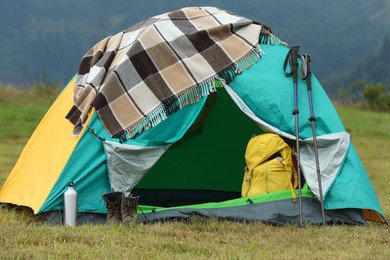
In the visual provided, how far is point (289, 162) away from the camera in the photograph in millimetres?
6535

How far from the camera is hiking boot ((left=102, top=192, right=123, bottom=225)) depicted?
6.12m

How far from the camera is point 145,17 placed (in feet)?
520

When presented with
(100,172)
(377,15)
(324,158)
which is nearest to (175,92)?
(100,172)

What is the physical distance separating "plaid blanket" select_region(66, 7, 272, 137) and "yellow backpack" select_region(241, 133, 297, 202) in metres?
0.63

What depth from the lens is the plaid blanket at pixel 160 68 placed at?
658cm

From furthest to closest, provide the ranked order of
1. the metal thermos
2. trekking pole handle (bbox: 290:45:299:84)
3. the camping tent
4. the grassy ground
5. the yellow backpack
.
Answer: trekking pole handle (bbox: 290:45:299:84)
the yellow backpack
the camping tent
the metal thermos
the grassy ground

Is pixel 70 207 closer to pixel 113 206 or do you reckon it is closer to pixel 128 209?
pixel 113 206

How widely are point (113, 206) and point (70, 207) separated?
13.8 inches

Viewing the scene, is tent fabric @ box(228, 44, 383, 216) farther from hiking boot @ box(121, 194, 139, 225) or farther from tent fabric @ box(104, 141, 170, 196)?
hiking boot @ box(121, 194, 139, 225)

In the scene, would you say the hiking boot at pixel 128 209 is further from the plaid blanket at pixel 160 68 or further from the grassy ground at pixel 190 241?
the plaid blanket at pixel 160 68

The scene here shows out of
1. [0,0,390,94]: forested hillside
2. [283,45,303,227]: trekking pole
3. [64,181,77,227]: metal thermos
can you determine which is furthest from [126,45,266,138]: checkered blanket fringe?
[0,0,390,94]: forested hillside

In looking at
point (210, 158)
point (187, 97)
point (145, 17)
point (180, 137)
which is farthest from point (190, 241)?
point (145, 17)

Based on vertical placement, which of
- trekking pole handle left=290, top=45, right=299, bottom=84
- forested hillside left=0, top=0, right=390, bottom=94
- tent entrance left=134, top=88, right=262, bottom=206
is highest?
trekking pole handle left=290, top=45, right=299, bottom=84

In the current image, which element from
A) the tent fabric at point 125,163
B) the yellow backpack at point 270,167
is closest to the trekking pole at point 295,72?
the yellow backpack at point 270,167
